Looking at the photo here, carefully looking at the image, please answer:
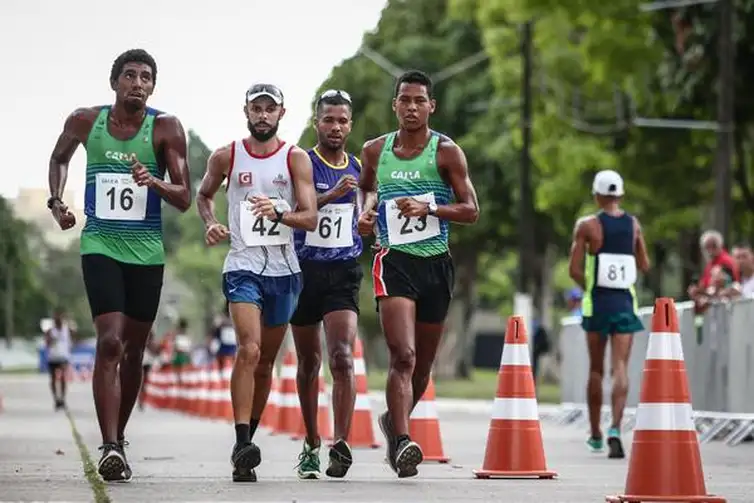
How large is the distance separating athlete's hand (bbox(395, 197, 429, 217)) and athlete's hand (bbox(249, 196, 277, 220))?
81 centimetres

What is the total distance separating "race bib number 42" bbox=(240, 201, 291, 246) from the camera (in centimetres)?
1180

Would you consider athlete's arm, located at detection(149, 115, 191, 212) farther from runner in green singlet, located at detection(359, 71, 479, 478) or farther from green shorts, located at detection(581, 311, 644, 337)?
green shorts, located at detection(581, 311, 644, 337)

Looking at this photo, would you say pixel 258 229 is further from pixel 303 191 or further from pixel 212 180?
pixel 212 180

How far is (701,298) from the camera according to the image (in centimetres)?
1992

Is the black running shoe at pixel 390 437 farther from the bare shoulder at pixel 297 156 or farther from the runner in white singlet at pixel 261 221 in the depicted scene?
the bare shoulder at pixel 297 156

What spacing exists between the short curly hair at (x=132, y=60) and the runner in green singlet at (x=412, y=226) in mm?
1362

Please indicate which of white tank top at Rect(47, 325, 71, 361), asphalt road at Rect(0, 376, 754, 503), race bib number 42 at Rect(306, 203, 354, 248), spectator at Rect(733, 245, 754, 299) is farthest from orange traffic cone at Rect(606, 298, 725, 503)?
white tank top at Rect(47, 325, 71, 361)

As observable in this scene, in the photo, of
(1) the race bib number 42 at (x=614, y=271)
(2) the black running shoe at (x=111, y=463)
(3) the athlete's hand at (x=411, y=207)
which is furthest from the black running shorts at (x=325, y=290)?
(1) the race bib number 42 at (x=614, y=271)

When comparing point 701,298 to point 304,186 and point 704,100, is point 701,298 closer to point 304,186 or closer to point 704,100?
point 304,186

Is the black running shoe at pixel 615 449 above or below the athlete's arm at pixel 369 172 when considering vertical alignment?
below

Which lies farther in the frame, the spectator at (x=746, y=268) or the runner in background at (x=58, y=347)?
the runner in background at (x=58, y=347)

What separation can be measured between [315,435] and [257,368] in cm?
57

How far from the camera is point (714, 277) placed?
20047 millimetres

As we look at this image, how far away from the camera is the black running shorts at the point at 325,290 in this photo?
1256cm
